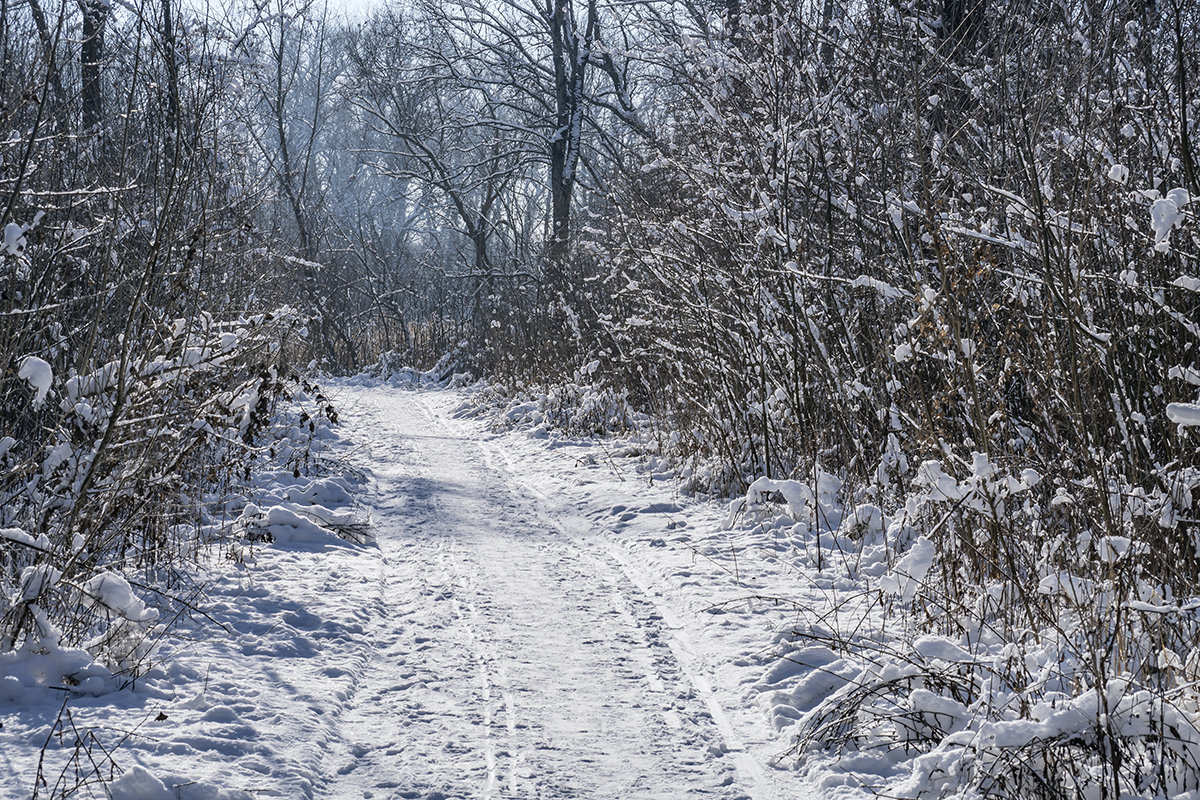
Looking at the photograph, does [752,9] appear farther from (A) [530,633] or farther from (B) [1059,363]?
(A) [530,633]

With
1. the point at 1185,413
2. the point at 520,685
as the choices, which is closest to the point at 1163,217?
the point at 1185,413

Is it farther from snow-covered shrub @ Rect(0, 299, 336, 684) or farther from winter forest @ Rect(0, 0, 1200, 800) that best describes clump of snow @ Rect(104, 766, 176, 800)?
snow-covered shrub @ Rect(0, 299, 336, 684)

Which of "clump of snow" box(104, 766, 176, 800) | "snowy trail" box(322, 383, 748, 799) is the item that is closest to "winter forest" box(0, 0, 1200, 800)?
"clump of snow" box(104, 766, 176, 800)

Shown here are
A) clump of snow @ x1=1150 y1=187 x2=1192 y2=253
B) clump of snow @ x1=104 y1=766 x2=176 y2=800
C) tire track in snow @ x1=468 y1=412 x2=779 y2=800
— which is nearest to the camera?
clump of snow @ x1=104 y1=766 x2=176 y2=800

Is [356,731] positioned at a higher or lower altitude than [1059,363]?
lower

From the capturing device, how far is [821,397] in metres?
6.96

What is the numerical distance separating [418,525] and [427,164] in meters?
16.2

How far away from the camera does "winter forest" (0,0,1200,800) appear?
319cm

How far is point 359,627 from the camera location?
15.0 ft

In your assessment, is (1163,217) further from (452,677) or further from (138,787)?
(138,787)

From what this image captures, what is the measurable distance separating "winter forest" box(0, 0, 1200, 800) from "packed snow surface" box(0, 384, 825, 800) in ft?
0.15

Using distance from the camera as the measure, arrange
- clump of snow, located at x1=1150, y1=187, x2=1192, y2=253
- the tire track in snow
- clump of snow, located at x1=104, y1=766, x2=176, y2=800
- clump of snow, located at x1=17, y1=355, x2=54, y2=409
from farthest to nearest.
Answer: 1. clump of snow, located at x1=17, y1=355, x2=54, y2=409
2. the tire track in snow
3. clump of snow, located at x1=1150, y1=187, x2=1192, y2=253
4. clump of snow, located at x1=104, y1=766, x2=176, y2=800

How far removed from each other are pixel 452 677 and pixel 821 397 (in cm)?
391

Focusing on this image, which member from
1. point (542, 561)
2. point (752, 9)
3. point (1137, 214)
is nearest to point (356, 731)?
point (542, 561)
